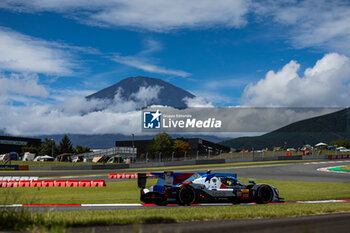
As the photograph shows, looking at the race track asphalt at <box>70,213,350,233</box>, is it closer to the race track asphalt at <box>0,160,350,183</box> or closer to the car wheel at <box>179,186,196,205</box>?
the car wheel at <box>179,186,196,205</box>

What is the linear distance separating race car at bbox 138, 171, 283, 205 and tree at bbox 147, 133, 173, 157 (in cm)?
10098

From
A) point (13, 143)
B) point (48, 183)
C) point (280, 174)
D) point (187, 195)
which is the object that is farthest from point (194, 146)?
point (187, 195)

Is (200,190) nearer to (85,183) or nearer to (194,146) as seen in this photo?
(85,183)

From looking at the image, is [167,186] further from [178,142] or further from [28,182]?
[178,142]

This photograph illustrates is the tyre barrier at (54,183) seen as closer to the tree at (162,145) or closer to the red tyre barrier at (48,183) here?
the red tyre barrier at (48,183)

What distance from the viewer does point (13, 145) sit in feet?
475

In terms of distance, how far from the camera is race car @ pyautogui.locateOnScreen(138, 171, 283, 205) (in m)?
15.7

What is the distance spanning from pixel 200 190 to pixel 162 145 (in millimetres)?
104443

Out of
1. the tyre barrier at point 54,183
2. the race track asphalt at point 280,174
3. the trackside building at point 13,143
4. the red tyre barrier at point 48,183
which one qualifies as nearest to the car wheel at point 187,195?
the tyre barrier at point 54,183

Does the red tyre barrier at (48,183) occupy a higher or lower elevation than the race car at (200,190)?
lower

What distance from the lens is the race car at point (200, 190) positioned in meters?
15.7

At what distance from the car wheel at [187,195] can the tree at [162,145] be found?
10157cm

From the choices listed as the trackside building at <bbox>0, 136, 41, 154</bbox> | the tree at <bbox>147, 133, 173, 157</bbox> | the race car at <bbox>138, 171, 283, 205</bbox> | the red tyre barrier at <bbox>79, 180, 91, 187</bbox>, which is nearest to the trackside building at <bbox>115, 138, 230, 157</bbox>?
the tree at <bbox>147, 133, 173, 157</bbox>

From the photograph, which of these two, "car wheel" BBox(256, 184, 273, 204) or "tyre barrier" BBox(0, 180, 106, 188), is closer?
"car wheel" BBox(256, 184, 273, 204)
